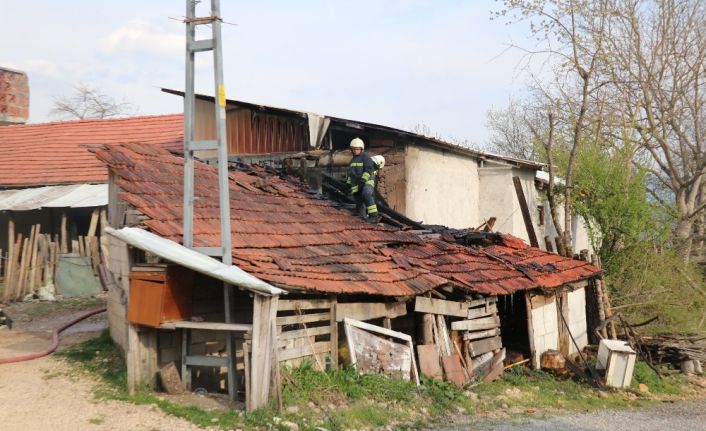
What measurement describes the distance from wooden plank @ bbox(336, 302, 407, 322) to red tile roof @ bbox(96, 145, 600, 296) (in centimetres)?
37

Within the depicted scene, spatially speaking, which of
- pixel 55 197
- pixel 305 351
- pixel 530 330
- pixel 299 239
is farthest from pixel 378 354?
pixel 55 197

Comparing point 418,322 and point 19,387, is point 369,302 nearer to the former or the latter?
point 418,322

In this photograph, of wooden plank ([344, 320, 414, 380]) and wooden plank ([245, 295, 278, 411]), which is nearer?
wooden plank ([245, 295, 278, 411])

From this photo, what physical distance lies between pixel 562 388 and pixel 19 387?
30.2 feet

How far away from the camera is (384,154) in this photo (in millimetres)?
15438

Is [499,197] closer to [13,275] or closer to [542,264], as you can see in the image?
[542,264]

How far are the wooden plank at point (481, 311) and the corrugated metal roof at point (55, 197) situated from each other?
1014 cm

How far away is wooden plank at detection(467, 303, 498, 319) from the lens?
1297cm

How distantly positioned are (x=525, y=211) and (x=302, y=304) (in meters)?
10.3

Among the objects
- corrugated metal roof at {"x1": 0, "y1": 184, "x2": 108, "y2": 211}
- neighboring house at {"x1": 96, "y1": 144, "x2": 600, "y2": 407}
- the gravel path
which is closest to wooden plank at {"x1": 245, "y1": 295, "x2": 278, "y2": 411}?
neighboring house at {"x1": 96, "y1": 144, "x2": 600, "y2": 407}

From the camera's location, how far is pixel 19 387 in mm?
10164

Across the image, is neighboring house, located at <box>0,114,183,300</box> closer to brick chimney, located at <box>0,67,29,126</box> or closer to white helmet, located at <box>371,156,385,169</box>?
brick chimney, located at <box>0,67,29,126</box>

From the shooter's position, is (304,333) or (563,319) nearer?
(304,333)

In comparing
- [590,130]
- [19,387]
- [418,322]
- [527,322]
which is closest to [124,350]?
[19,387]
